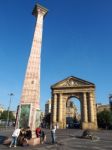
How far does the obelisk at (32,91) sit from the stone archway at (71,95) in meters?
42.3

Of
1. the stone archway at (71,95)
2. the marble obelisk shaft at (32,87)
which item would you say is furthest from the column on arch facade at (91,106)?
the marble obelisk shaft at (32,87)

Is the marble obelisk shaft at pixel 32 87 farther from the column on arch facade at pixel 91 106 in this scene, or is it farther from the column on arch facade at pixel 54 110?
the column on arch facade at pixel 54 110

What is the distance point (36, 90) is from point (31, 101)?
108 centimetres

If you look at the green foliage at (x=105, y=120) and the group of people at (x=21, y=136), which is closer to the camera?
the group of people at (x=21, y=136)

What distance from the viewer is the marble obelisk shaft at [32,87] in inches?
570

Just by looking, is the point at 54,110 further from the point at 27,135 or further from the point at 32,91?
the point at 27,135

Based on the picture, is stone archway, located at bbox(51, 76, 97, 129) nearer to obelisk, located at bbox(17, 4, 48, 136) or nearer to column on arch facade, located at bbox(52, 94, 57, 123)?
column on arch facade, located at bbox(52, 94, 57, 123)

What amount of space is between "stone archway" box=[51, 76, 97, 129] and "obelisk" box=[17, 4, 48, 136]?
42.3m

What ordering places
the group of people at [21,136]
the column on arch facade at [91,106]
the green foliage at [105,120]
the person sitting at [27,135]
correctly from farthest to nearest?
1. the green foliage at [105,120]
2. the column on arch facade at [91,106]
3. the person sitting at [27,135]
4. the group of people at [21,136]

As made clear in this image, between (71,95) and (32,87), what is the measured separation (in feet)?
149

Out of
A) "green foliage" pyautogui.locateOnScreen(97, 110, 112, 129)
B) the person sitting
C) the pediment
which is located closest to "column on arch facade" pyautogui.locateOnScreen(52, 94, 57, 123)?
the pediment

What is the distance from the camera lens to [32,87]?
15547 millimetres

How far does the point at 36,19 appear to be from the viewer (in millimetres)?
19609

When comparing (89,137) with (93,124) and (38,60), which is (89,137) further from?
(93,124)
